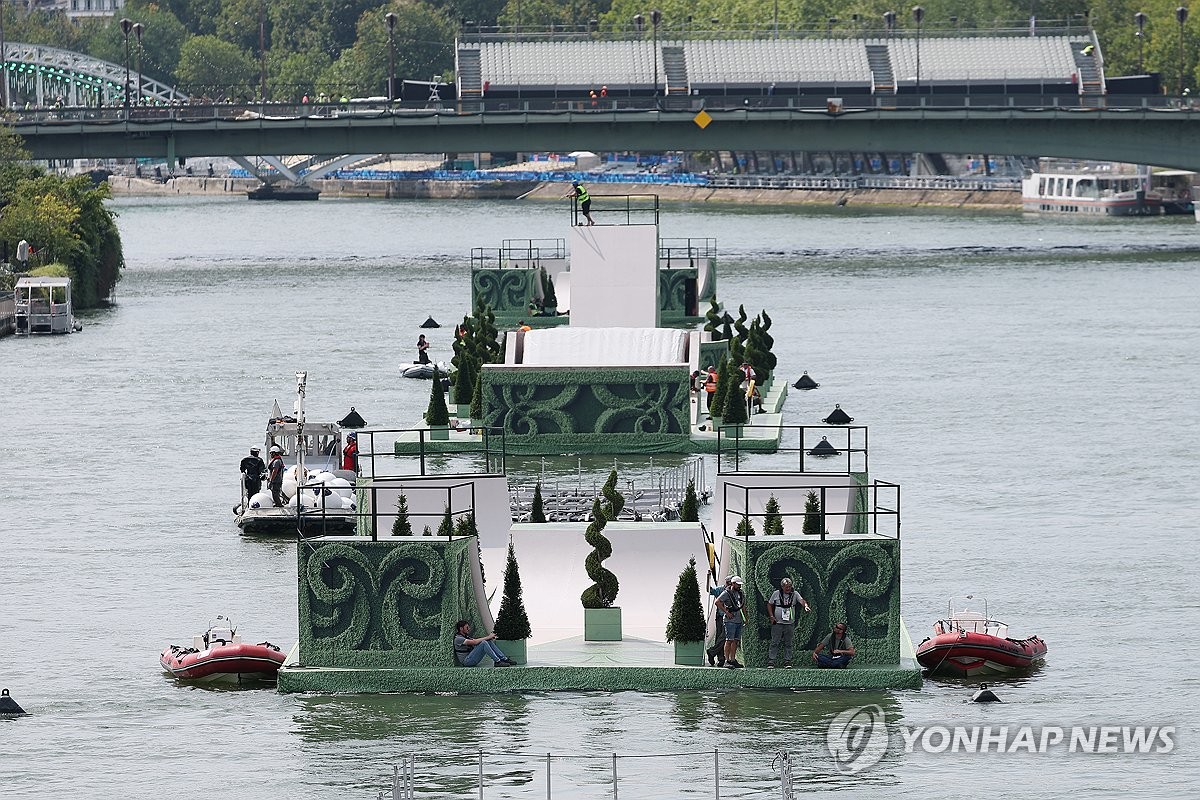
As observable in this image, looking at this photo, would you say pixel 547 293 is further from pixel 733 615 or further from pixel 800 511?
pixel 733 615

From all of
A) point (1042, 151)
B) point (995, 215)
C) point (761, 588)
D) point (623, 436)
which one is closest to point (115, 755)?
point (761, 588)

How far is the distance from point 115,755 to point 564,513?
52.7 feet

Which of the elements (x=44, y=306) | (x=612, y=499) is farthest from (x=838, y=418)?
(x=44, y=306)

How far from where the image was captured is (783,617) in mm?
39031

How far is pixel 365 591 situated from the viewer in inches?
1556

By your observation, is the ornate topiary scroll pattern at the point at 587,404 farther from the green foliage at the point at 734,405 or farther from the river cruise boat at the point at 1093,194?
the river cruise boat at the point at 1093,194

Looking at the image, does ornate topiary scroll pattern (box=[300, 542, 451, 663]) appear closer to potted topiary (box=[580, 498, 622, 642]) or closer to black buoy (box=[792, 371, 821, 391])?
potted topiary (box=[580, 498, 622, 642])

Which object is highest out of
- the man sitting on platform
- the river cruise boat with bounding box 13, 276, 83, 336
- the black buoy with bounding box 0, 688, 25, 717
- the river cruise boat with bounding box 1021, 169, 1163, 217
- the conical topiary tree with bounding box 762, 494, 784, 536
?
the river cruise boat with bounding box 1021, 169, 1163, 217

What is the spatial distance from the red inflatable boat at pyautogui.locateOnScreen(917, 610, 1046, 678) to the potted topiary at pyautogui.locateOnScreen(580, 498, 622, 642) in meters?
5.04

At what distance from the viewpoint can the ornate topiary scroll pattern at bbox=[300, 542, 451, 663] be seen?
129ft

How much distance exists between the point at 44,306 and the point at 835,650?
218 feet

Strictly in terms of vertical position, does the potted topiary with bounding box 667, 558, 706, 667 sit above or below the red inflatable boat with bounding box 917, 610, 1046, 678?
above

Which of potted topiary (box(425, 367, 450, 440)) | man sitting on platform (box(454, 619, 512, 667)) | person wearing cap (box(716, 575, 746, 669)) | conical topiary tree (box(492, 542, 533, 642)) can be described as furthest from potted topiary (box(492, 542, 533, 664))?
potted topiary (box(425, 367, 450, 440))

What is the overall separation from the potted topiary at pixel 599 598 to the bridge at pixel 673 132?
8542 cm
